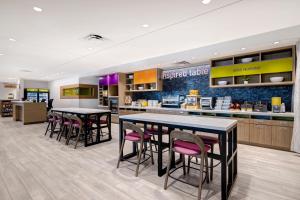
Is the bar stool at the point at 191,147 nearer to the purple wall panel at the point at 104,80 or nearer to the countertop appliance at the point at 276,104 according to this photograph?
the countertop appliance at the point at 276,104

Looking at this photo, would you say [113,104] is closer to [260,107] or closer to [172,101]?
[172,101]

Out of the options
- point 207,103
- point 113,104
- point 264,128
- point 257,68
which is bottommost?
point 264,128

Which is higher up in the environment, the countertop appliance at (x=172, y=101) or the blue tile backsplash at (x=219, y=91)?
the blue tile backsplash at (x=219, y=91)

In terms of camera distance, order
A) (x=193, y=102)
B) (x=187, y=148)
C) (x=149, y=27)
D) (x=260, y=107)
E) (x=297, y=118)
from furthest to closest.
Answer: (x=193, y=102) → (x=260, y=107) → (x=297, y=118) → (x=149, y=27) → (x=187, y=148)

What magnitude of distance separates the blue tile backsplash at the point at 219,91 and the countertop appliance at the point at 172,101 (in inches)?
6.5

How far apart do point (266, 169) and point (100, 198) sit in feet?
8.90

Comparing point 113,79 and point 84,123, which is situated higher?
point 113,79

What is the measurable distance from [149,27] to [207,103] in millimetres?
3164

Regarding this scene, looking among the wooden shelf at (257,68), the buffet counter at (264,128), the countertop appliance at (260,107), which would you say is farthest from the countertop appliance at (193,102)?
the countertop appliance at (260,107)

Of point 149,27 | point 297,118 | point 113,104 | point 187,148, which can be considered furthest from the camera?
point 113,104

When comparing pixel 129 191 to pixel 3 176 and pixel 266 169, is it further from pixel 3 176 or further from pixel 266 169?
pixel 266 169

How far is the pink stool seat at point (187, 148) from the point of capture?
1.95m

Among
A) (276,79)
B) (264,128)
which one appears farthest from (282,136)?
(276,79)

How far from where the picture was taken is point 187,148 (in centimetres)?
205
